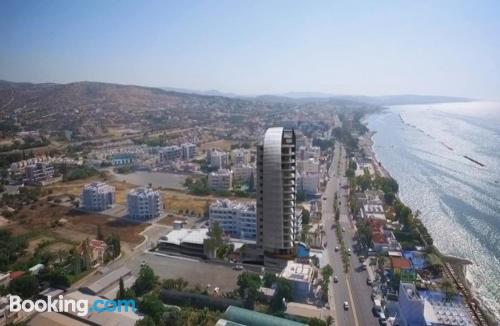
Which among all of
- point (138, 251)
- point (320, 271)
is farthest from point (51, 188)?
point (320, 271)

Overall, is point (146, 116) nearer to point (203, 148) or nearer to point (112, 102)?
point (112, 102)

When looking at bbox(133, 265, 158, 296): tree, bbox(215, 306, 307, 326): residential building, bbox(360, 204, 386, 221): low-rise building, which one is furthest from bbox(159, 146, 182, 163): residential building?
bbox(215, 306, 307, 326): residential building

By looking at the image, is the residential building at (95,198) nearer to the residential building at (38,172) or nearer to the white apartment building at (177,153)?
the residential building at (38,172)

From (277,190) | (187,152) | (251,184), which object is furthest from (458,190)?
(187,152)

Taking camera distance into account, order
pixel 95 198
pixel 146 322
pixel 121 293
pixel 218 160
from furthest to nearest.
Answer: pixel 218 160 → pixel 95 198 → pixel 121 293 → pixel 146 322

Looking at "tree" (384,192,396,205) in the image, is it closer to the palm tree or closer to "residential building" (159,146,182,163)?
the palm tree

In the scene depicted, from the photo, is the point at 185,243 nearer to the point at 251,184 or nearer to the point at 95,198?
the point at 95,198

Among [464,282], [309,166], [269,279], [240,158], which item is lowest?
[464,282]
